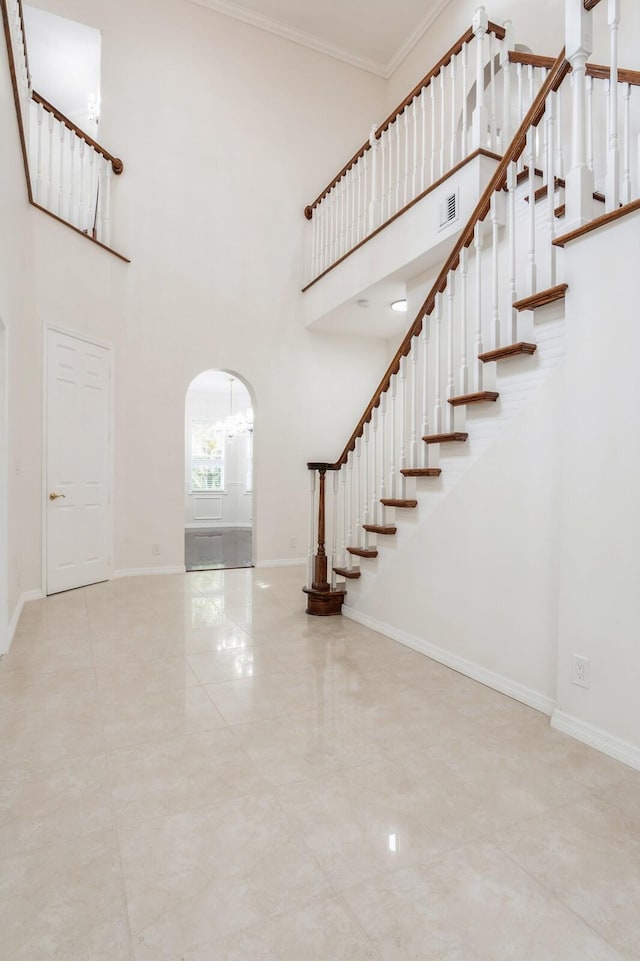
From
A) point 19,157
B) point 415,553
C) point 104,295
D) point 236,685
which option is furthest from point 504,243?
point 104,295

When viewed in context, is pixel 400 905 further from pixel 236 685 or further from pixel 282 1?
pixel 282 1

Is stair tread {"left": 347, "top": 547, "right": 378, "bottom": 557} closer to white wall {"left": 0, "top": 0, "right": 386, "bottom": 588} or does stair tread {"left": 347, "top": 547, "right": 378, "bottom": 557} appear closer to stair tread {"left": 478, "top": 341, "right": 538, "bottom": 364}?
stair tread {"left": 478, "top": 341, "right": 538, "bottom": 364}

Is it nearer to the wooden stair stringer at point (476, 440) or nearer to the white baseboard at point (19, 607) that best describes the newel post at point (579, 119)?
the wooden stair stringer at point (476, 440)

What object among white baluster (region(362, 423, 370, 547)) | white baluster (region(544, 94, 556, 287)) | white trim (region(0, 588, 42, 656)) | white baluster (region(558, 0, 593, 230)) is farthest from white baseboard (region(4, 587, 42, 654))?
white baluster (region(558, 0, 593, 230))

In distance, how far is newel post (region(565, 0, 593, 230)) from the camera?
232cm

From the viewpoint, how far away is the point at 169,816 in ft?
5.61

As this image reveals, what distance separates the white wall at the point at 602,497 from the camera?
2.03 metres

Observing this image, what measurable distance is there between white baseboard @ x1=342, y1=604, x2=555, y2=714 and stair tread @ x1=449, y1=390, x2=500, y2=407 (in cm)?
141

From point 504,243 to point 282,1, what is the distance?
5.42 meters

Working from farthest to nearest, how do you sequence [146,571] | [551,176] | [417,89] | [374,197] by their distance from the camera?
[146,571] → [374,197] → [417,89] → [551,176]

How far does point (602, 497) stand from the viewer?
2.13 metres

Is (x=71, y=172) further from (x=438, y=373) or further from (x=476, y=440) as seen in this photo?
(x=476, y=440)

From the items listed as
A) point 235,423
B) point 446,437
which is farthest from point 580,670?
point 235,423

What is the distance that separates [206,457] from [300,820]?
10309 mm
